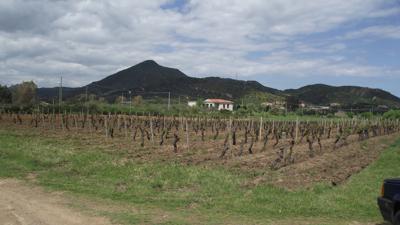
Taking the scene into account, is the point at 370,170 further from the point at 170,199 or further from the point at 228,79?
the point at 228,79

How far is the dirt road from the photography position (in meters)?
8.58

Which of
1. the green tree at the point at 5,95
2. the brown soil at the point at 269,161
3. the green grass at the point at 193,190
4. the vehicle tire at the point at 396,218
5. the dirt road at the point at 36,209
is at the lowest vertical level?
the dirt road at the point at 36,209

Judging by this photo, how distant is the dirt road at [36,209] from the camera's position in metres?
8.58

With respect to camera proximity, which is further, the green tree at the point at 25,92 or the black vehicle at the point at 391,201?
the green tree at the point at 25,92

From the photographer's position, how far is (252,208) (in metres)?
9.94

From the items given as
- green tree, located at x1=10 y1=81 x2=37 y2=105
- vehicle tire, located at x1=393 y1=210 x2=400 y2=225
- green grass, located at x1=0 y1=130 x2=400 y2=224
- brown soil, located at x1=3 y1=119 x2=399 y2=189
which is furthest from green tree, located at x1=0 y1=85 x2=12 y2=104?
vehicle tire, located at x1=393 y1=210 x2=400 y2=225

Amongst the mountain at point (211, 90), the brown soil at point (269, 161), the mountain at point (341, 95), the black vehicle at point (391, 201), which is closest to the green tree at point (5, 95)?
the mountain at point (211, 90)

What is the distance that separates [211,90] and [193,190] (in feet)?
394

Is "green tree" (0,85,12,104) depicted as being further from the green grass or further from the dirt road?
the dirt road

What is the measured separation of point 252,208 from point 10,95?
71.9m

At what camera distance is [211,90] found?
131875mm

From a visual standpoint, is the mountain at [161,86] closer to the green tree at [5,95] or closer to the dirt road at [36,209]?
the green tree at [5,95]

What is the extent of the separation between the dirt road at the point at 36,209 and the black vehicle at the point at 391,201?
15.8 feet

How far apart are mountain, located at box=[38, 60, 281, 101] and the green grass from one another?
97543 mm
